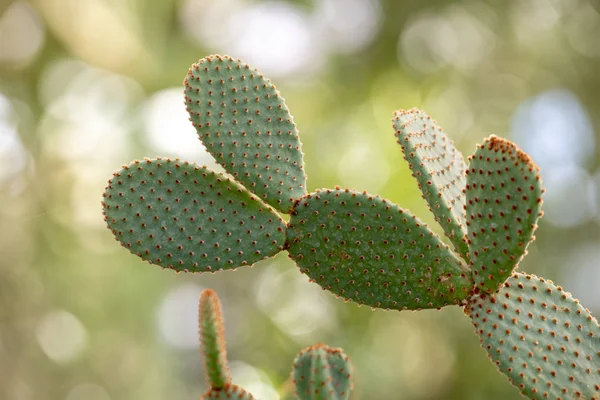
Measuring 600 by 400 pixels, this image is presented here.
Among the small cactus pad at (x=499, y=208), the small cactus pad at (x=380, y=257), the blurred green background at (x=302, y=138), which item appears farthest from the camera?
the blurred green background at (x=302, y=138)

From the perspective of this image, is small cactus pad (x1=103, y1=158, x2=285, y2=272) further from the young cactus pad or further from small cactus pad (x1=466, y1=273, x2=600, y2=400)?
small cactus pad (x1=466, y1=273, x2=600, y2=400)

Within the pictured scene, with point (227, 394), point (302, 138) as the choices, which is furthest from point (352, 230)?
point (302, 138)

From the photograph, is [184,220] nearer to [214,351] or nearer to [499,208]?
[214,351]

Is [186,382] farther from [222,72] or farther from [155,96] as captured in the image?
[222,72]

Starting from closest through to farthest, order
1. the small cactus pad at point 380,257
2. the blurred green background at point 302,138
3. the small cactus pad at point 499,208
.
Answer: the small cactus pad at point 499,208 → the small cactus pad at point 380,257 → the blurred green background at point 302,138

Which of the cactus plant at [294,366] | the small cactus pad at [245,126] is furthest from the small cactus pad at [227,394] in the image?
the small cactus pad at [245,126]

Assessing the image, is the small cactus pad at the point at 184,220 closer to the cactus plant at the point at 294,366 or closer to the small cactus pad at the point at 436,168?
the cactus plant at the point at 294,366
